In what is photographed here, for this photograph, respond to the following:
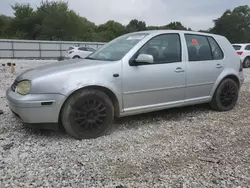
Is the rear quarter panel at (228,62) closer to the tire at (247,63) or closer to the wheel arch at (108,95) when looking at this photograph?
the wheel arch at (108,95)

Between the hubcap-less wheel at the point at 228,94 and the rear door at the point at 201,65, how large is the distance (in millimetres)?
356

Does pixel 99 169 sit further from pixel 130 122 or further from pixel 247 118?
pixel 247 118

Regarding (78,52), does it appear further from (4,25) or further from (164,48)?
(4,25)

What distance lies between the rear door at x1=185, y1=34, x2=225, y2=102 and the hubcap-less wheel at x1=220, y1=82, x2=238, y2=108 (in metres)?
0.36

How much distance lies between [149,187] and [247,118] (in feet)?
9.63

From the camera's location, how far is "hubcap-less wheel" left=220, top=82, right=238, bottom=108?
4.99 metres

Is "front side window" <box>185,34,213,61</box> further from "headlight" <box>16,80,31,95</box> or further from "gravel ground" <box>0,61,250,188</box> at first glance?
"headlight" <box>16,80,31,95</box>

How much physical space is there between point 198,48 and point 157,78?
1.16m

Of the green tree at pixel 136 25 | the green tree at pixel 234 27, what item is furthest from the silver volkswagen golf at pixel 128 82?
the green tree at pixel 136 25

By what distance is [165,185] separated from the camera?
2541 mm

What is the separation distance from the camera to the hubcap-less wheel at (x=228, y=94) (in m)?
4.99

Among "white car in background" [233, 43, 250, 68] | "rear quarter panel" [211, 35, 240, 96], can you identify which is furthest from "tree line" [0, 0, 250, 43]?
"rear quarter panel" [211, 35, 240, 96]

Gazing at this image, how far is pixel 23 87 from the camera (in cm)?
346

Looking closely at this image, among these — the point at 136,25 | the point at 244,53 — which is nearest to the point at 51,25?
the point at 136,25
